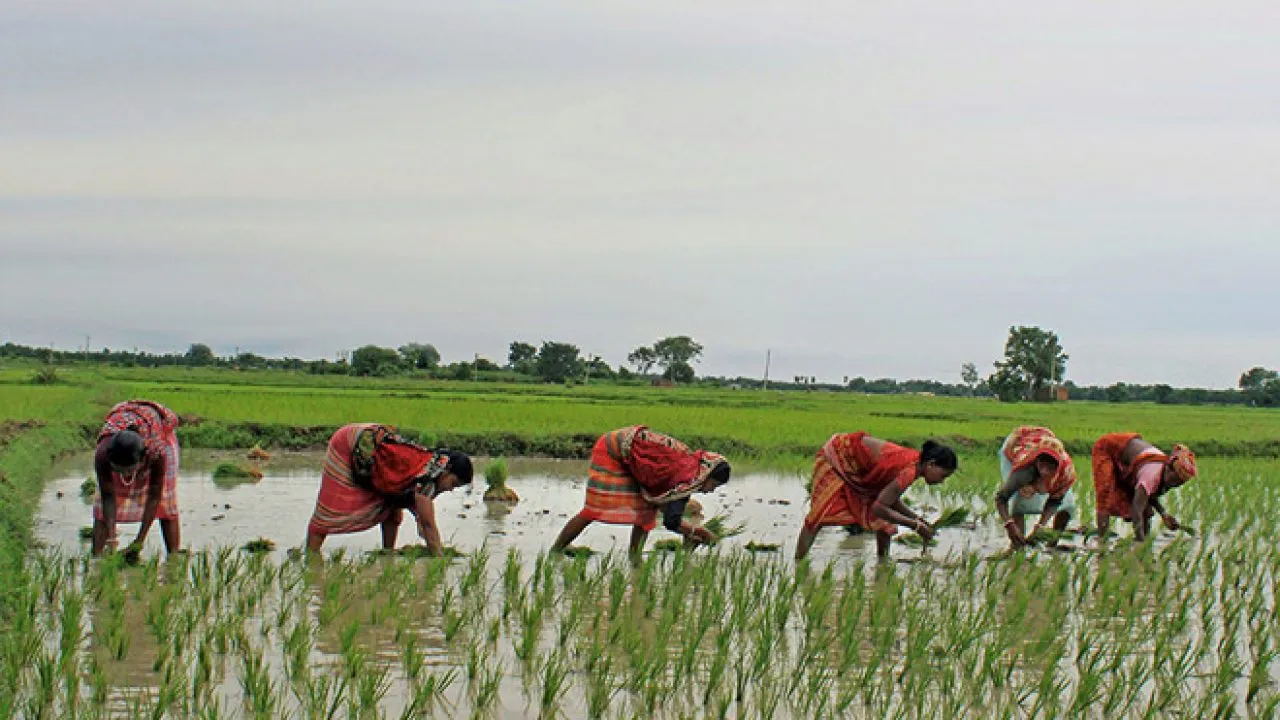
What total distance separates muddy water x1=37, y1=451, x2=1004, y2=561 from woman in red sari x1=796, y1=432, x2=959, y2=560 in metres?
0.48

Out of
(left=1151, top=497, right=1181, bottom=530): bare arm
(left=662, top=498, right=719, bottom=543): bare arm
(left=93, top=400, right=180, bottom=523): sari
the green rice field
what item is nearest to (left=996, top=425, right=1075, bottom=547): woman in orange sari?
the green rice field

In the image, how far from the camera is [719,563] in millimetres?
6379

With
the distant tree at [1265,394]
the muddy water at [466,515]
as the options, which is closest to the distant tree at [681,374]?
the distant tree at [1265,394]

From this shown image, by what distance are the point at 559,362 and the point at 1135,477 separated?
44821mm

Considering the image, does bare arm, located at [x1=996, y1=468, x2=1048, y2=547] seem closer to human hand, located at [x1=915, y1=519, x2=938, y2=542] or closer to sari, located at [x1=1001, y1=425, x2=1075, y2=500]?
sari, located at [x1=1001, y1=425, x2=1075, y2=500]

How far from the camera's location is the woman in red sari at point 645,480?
6195mm

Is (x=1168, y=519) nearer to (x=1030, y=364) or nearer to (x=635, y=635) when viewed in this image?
(x=635, y=635)

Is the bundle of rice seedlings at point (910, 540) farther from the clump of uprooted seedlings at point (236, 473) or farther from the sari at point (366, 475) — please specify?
the clump of uprooted seedlings at point (236, 473)

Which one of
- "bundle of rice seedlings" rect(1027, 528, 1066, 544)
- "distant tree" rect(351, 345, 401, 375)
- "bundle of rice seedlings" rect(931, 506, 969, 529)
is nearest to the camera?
"bundle of rice seedlings" rect(1027, 528, 1066, 544)

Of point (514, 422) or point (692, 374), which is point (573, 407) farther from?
point (692, 374)

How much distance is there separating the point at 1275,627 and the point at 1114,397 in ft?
209

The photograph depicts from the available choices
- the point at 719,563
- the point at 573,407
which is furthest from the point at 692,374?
the point at 719,563

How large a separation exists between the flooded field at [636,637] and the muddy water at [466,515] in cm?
27

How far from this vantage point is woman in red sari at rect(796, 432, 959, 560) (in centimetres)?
632
